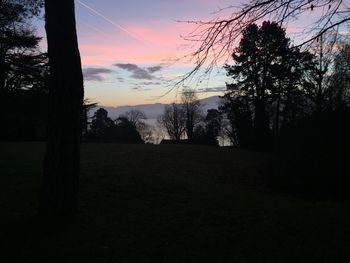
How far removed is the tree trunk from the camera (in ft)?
22.0

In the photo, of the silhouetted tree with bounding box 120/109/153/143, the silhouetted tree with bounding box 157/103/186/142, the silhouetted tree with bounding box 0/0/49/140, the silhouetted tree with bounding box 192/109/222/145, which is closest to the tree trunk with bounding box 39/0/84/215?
the silhouetted tree with bounding box 0/0/49/140

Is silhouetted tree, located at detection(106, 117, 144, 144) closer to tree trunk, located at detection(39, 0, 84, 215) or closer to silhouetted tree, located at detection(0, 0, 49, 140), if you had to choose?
silhouetted tree, located at detection(0, 0, 49, 140)

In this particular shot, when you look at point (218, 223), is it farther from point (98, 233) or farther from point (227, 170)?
point (227, 170)

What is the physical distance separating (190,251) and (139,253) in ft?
2.10

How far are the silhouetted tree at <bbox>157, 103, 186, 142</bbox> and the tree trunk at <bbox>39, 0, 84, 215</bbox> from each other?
261 ft

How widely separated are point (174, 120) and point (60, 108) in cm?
8192

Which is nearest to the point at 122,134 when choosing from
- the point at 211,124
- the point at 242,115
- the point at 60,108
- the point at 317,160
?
the point at 211,124

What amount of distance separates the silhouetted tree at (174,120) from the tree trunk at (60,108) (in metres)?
79.4

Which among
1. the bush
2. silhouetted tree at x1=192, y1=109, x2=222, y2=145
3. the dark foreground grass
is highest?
silhouetted tree at x1=192, y1=109, x2=222, y2=145

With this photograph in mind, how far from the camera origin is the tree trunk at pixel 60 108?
22.0 feet

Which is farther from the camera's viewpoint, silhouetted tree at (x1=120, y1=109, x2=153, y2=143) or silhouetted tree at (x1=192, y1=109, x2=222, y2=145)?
silhouetted tree at (x1=120, y1=109, x2=153, y2=143)

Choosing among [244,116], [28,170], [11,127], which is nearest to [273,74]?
[28,170]

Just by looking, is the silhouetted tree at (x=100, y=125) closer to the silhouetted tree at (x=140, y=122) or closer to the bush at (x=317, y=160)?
the silhouetted tree at (x=140, y=122)

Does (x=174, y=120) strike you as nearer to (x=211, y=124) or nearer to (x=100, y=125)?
(x=211, y=124)
